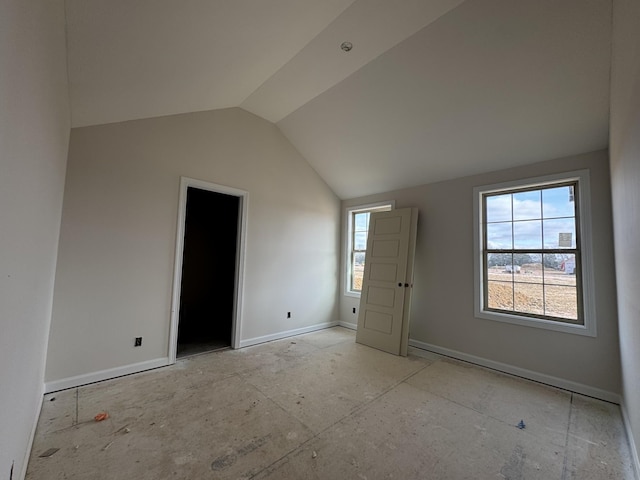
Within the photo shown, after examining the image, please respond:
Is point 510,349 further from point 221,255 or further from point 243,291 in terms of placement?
point 221,255

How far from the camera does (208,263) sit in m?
5.14

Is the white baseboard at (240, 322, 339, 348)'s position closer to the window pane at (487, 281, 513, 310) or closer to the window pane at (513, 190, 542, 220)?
the window pane at (487, 281, 513, 310)

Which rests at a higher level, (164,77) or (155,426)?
(164,77)

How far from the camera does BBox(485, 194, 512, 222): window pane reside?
343cm

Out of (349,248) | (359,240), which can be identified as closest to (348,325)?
(349,248)

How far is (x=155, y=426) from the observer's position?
2.04 meters

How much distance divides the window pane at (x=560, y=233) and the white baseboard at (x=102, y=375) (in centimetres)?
469

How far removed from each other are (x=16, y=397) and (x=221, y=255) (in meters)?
4.07

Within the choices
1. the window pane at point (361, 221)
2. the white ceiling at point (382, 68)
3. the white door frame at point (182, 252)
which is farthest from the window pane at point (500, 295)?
the white door frame at point (182, 252)

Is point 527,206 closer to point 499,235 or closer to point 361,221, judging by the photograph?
point 499,235

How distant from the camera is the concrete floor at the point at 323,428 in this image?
1.69 metres

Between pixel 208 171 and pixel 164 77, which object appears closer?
pixel 164 77

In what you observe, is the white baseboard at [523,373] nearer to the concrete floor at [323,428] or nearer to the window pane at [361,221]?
the concrete floor at [323,428]

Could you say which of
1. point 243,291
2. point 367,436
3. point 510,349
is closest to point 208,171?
point 243,291
